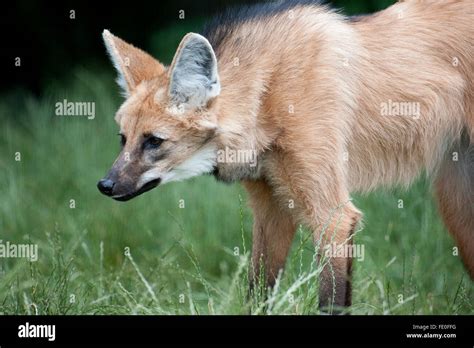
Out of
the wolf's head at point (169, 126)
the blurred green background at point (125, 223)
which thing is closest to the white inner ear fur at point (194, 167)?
the wolf's head at point (169, 126)

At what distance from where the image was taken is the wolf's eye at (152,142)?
3.40 meters

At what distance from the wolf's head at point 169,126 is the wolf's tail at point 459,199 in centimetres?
130

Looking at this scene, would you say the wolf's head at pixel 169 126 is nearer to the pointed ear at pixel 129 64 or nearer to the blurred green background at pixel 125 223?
→ the pointed ear at pixel 129 64

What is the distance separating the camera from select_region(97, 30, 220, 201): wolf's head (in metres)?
3.36

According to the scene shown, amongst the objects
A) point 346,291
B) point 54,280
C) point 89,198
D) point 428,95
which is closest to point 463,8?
point 428,95
